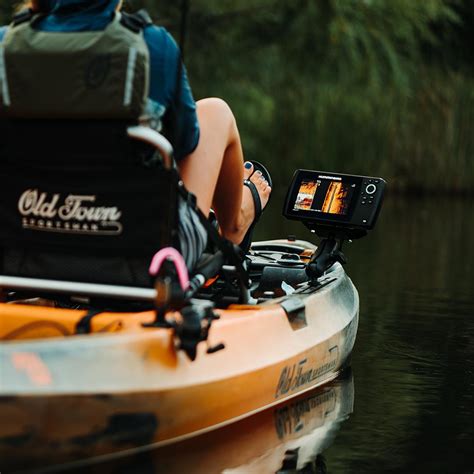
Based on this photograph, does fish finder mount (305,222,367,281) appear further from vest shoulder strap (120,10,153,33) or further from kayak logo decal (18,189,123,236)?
vest shoulder strap (120,10,153,33)

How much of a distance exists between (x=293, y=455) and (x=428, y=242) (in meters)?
8.27

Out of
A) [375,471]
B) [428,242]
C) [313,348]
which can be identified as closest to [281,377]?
[313,348]

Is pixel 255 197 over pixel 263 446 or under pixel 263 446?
over

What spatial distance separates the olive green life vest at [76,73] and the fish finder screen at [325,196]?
1609 mm

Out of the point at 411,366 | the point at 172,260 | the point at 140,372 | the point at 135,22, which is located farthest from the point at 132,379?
the point at 411,366

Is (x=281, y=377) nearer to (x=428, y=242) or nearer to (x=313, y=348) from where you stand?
(x=313, y=348)

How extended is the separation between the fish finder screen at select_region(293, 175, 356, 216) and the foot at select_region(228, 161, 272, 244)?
26 centimetres

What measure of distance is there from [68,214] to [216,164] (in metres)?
0.59

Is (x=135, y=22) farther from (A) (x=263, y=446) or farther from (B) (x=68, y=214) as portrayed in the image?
(A) (x=263, y=446)

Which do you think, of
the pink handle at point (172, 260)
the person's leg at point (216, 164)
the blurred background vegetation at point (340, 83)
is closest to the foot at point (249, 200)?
the person's leg at point (216, 164)

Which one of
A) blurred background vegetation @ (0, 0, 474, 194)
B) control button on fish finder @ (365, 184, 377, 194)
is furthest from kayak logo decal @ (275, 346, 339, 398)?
blurred background vegetation @ (0, 0, 474, 194)

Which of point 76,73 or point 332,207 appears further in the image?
point 332,207

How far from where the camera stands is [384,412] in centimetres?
461

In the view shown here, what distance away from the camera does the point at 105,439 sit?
3.49 m
